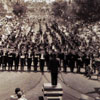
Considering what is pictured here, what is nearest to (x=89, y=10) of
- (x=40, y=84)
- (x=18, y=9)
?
(x=40, y=84)

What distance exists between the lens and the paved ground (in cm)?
1086

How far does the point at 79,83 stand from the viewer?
13.0 metres

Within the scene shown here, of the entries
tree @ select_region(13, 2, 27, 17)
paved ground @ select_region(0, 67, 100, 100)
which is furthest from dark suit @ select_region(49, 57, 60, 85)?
tree @ select_region(13, 2, 27, 17)

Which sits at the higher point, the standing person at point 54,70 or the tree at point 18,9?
the tree at point 18,9

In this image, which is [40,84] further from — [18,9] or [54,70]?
[18,9]

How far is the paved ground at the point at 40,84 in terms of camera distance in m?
10.9

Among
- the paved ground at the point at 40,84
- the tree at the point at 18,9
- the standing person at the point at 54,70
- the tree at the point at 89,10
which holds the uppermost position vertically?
the tree at the point at 18,9

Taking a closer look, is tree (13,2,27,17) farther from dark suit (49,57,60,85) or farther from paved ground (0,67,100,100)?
dark suit (49,57,60,85)

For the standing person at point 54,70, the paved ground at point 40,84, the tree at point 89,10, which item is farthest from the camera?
the tree at point 89,10

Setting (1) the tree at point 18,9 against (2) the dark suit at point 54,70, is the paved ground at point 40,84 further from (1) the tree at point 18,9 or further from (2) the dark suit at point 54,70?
(1) the tree at point 18,9

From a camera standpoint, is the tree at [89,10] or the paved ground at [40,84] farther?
the tree at [89,10]

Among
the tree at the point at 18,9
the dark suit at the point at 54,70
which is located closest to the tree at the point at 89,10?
the tree at the point at 18,9

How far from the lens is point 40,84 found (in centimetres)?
1242

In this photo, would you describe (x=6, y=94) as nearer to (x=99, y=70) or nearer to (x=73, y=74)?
(x=73, y=74)
